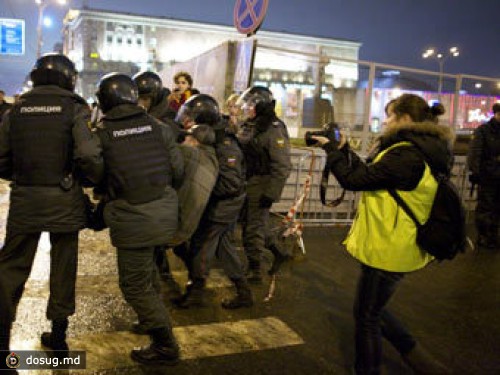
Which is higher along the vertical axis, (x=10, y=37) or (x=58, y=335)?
(x=10, y=37)

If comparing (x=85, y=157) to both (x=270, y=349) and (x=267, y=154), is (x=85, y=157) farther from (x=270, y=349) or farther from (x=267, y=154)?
(x=267, y=154)

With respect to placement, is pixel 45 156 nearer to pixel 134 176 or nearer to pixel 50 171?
pixel 50 171

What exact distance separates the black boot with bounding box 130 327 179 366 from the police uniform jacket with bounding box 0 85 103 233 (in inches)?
38.5

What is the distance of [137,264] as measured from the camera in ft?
10.2

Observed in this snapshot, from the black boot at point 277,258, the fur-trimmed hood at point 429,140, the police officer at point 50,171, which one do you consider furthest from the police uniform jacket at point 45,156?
the black boot at point 277,258

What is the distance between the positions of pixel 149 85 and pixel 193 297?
2005 millimetres

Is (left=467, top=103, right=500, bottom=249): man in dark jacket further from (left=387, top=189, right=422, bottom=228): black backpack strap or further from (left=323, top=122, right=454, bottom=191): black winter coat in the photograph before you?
(left=387, top=189, right=422, bottom=228): black backpack strap

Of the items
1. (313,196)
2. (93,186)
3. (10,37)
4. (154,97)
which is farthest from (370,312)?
(10,37)

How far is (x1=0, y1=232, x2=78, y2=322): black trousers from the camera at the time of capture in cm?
312

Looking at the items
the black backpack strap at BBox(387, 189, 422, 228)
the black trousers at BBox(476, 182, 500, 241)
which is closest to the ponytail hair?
the black backpack strap at BBox(387, 189, 422, 228)

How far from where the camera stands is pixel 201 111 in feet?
12.5

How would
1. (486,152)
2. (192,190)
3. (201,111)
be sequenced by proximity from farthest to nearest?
(486,152), (201,111), (192,190)

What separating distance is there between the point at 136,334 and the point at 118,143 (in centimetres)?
166

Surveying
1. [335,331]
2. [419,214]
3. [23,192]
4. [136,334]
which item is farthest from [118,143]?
[335,331]
